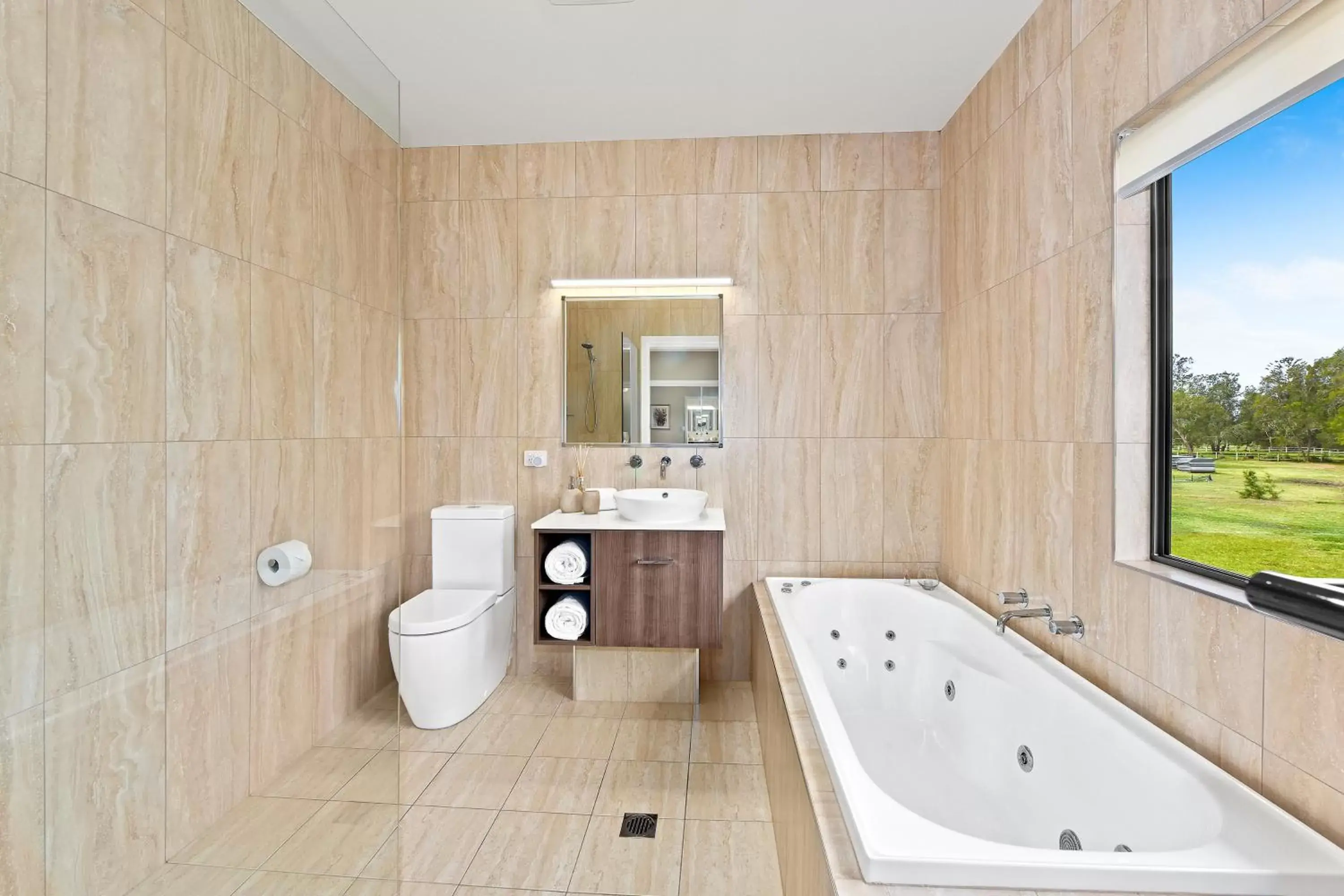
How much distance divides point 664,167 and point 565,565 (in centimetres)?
186

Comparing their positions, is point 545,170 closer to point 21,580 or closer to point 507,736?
point 507,736

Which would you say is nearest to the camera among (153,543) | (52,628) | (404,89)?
(52,628)

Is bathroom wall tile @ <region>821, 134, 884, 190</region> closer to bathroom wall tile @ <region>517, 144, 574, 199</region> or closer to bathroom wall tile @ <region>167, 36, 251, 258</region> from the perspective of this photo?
bathroom wall tile @ <region>517, 144, 574, 199</region>

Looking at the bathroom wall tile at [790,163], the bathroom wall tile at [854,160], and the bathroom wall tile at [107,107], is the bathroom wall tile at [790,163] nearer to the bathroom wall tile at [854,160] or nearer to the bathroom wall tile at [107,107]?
the bathroom wall tile at [854,160]

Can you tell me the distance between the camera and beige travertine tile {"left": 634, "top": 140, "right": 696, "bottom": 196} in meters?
2.88

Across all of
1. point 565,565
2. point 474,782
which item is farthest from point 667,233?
point 474,782

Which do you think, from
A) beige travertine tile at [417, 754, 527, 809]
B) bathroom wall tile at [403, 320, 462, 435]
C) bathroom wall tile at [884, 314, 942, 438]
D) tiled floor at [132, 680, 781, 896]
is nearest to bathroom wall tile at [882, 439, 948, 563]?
bathroom wall tile at [884, 314, 942, 438]

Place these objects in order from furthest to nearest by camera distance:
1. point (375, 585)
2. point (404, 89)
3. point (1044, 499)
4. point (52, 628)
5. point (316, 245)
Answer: point (404, 89) < point (1044, 499) < point (375, 585) < point (316, 245) < point (52, 628)

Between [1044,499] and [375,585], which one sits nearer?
[375,585]

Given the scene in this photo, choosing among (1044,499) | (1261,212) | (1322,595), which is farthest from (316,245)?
(1044,499)

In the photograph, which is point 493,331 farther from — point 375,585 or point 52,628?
point 52,628

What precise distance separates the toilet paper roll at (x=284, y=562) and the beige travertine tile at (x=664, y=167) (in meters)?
2.33

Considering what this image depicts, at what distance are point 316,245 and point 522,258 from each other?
75.8 inches

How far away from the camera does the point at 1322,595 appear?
0.92m
